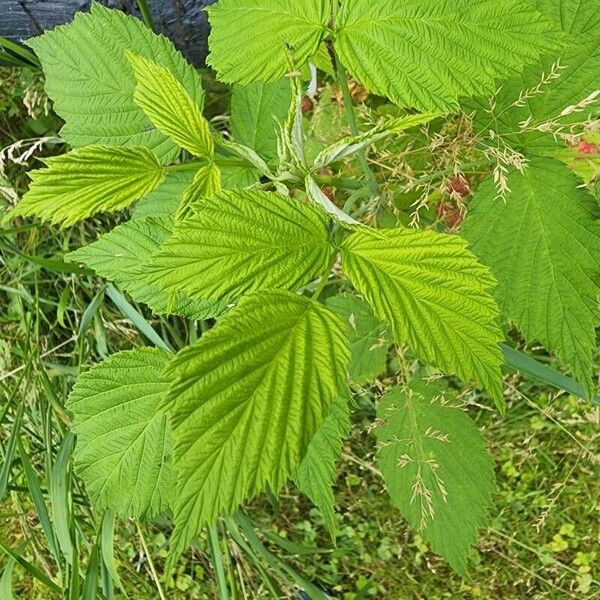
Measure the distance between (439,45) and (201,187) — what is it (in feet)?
1.02

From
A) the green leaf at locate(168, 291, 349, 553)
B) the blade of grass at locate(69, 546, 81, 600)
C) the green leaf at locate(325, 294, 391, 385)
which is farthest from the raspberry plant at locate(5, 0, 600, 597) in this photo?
the blade of grass at locate(69, 546, 81, 600)

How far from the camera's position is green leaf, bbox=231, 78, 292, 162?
1.16m

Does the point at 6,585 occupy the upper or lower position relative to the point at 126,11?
lower

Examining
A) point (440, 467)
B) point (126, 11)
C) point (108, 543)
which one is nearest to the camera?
point (440, 467)

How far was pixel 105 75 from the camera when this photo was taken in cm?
107

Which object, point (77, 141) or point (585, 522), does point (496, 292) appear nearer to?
point (77, 141)

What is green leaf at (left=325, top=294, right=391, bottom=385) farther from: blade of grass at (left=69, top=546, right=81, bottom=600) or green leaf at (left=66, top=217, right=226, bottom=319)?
blade of grass at (left=69, top=546, right=81, bottom=600)

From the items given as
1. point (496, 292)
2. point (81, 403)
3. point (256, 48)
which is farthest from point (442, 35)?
point (81, 403)

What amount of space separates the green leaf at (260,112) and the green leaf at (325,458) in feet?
1.47

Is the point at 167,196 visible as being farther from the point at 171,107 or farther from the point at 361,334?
the point at 361,334

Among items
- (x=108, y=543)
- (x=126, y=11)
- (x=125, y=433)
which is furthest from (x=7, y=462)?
(x=126, y=11)

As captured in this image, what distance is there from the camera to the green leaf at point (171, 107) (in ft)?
2.58

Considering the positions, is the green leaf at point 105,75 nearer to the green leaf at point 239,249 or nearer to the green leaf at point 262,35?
the green leaf at point 262,35

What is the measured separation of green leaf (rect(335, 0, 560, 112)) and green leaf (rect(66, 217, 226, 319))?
31cm
